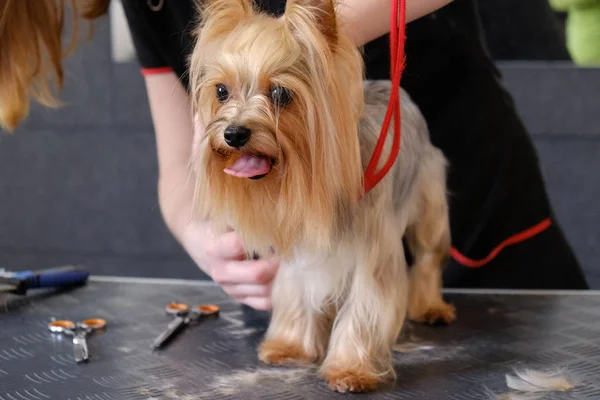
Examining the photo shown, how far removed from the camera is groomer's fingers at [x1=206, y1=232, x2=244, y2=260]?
1.34m

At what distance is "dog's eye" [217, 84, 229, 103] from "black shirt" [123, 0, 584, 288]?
2.29 ft

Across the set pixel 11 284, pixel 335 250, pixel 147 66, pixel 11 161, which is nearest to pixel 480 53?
pixel 147 66

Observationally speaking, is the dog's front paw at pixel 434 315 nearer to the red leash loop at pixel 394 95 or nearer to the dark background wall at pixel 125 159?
the red leash loop at pixel 394 95

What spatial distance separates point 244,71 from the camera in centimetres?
107

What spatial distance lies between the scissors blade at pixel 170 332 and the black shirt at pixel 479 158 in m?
0.65

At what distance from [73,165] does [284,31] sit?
2.09 m

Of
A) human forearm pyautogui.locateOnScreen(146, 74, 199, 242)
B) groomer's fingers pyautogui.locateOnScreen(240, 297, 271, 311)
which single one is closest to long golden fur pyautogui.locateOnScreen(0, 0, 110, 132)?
human forearm pyautogui.locateOnScreen(146, 74, 199, 242)

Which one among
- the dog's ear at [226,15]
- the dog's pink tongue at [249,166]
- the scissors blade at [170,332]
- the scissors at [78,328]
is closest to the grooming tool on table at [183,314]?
the scissors blade at [170,332]

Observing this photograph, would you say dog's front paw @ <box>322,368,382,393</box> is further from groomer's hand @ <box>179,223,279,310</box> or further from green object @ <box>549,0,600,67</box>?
green object @ <box>549,0,600,67</box>

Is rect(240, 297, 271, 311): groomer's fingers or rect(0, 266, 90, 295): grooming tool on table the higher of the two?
rect(240, 297, 271, 311): groomer's fingers

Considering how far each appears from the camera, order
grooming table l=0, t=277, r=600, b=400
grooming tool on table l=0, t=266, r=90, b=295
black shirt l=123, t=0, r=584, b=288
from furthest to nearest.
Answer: black shirt l=123, t=0, r=584, b=288
grooming tool on table l=0, t=266, r=90, b=295
grooming table l=0, t=277, r=600, b=400

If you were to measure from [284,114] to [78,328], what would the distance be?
537mm

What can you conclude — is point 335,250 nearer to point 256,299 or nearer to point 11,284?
point 256,299

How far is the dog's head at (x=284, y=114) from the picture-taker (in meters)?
1.04
